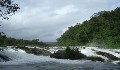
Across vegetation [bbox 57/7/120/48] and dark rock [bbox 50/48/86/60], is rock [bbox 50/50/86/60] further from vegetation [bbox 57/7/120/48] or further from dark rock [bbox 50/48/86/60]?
vegetation [bbox 57/7/120/48]

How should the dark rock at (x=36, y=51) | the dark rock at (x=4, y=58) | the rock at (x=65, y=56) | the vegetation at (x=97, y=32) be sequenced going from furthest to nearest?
the vegetation at (x=97, y=32) < the dark rock at (x=36, y=51) < the rock at (x=65, y=56) < the dark rock at (x=4, y=58)

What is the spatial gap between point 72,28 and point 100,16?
962 cm

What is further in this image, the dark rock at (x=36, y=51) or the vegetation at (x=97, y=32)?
the vegetation at (x=97, y=32)

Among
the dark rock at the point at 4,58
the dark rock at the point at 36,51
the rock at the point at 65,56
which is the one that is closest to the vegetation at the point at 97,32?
the dark rock at the point at 36,51

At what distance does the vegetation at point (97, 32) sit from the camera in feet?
288

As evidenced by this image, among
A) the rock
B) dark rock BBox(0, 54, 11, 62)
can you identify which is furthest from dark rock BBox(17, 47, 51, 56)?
dark rock BBox(0, 54, 11, 62)

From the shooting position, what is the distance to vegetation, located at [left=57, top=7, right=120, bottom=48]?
87.7m

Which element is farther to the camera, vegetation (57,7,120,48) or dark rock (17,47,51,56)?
vegetation (57,7,120,48)

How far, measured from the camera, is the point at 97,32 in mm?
96062

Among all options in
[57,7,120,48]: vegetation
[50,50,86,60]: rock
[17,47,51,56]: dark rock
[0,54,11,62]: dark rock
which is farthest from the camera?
[57,7,120,48]: vegetation

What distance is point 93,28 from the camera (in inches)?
3880

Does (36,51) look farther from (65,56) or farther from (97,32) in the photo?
(97,32)

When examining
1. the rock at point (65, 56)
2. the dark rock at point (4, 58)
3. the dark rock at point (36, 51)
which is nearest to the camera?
the dark rock at point (4, 58)

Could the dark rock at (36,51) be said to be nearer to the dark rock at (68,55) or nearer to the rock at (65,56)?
the rock at (65,56)
